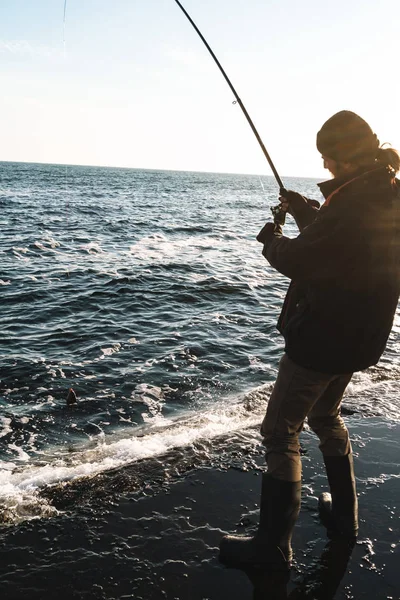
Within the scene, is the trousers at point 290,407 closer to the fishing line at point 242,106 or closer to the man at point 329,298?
the man at point 329,298

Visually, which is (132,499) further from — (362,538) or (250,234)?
(250,234)

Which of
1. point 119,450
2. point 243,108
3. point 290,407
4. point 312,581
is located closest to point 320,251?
point 290,407

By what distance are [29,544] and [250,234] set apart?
2442cm

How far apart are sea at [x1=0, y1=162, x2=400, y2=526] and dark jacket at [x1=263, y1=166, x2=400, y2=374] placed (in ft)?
7.85

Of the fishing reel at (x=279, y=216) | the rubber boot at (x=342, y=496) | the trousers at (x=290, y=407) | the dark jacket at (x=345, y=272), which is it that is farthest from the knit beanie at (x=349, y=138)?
the rubber boot at (x=342, y=496)

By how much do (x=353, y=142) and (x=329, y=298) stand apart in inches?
36.5

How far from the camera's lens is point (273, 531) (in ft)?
10.7

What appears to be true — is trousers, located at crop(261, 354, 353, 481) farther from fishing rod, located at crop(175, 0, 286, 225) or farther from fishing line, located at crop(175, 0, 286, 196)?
fishing line, located at crop(175, 0, 286, 196)

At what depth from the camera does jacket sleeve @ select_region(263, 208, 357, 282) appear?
2793mm

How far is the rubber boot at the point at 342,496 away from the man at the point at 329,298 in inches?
16.5

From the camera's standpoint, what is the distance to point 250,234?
27.0 meters

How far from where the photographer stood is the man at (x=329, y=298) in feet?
9.29

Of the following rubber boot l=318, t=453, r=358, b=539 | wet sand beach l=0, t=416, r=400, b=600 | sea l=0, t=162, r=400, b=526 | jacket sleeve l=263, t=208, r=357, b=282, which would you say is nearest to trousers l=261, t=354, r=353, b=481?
rubber boot l=318, t=453, r=358, b=539

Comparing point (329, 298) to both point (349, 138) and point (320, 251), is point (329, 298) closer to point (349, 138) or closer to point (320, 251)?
point (320, 251)
